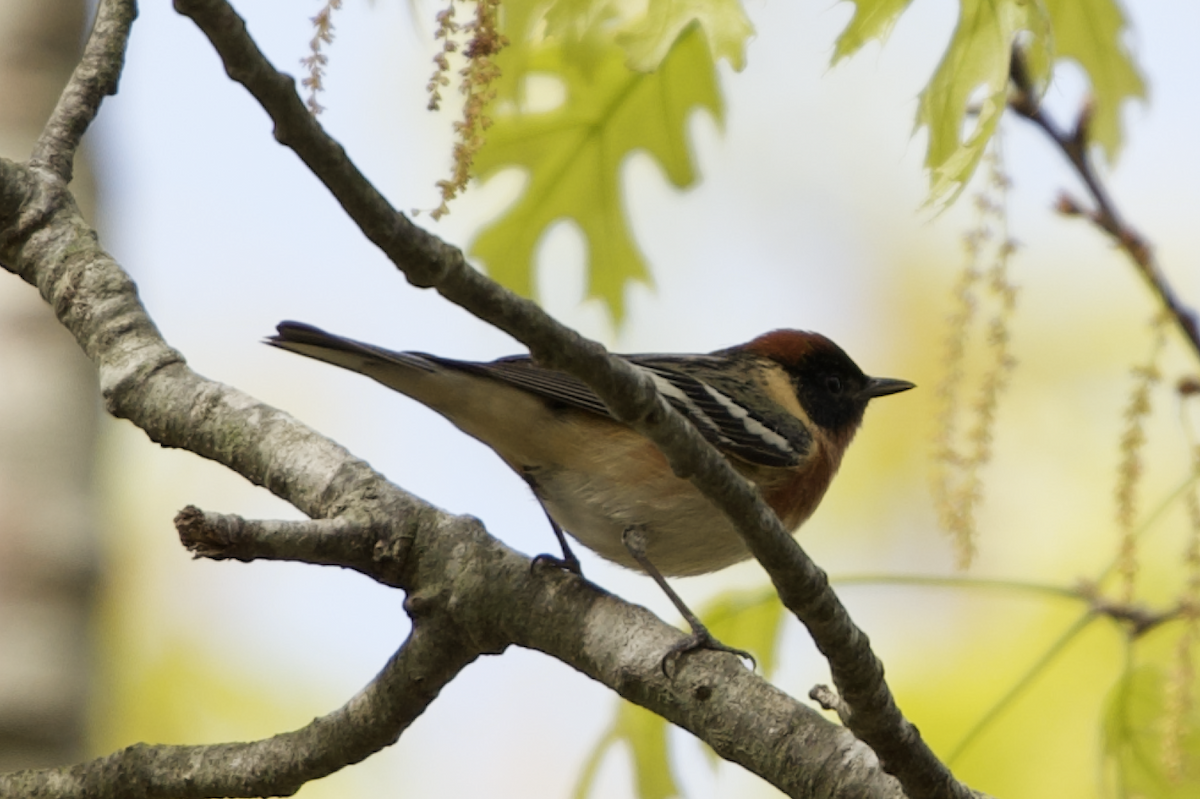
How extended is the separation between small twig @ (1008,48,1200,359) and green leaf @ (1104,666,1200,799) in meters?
0.98

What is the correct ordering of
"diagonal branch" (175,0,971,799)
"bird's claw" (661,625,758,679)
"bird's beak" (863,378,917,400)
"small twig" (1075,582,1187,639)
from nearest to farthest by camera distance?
"diagonal branch" (175,0,971,799) < "bird's claw" (661,625,758,679) < "small twig" (1075,582,1187,639) < "bird's beak" (863,378,917,400)

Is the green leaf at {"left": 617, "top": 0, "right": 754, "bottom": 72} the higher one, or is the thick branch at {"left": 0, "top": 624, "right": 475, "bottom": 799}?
the green leaf at {"left": 617, "top": 0, "right": 754, "bottom": 72}

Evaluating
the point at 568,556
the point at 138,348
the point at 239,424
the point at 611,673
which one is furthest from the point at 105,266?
the point at 611,673

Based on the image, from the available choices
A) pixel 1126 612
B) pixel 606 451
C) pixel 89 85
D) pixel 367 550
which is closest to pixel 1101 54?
pixel 1126 612

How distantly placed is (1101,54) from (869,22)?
1202 millimetres

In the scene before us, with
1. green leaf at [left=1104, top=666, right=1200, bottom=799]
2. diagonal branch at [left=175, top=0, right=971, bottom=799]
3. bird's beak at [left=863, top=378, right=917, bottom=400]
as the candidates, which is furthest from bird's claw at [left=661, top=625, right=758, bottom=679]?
bird's beak at [left=863, top=378, right=917, bottom=400]

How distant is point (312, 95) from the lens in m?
1.79

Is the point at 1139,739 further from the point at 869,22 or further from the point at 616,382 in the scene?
the point at 616,382

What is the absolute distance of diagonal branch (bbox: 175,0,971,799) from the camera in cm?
155

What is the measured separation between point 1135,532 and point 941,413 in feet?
1.65

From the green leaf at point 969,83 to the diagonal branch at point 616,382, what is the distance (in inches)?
26.1

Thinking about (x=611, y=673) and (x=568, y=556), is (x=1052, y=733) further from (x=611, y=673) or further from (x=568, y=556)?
(x=611, y=673)

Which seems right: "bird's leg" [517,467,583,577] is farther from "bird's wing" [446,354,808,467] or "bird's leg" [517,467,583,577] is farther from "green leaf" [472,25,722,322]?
"green leaf" [472,25,722,322]

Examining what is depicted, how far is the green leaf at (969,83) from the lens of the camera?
6.94ft
